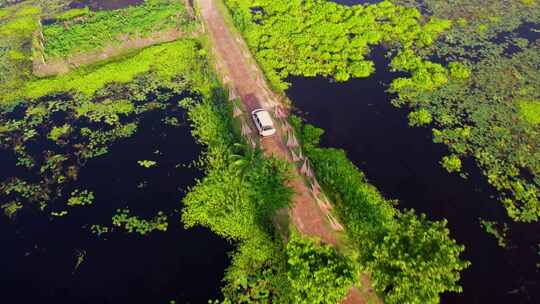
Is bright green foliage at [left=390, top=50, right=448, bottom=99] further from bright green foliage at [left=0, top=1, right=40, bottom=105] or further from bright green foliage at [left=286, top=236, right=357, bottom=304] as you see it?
bright green foliage at [left=0, top=1, right=40, bottom=105]

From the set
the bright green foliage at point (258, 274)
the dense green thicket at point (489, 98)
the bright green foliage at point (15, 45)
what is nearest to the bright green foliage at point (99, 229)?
the bright green foliage at point (258, 274)

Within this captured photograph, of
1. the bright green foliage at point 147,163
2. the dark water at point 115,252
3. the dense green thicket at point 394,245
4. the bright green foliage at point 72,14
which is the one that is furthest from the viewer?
the bright green foliage at point 72,14

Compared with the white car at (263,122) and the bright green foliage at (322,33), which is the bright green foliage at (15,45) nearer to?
the bright green foliage at (322,33)

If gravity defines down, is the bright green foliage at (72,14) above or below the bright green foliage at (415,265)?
above

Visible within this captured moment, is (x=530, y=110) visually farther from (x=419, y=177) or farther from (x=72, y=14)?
(x=72, y=14)

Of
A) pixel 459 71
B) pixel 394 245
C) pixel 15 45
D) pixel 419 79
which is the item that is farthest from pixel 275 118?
pixel 15 45

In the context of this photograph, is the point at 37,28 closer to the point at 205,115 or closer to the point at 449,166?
the point at 205,115

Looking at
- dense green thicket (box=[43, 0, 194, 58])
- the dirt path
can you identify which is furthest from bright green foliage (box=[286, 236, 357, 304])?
dense green thicket (box=[43, 0, 194, 58])
